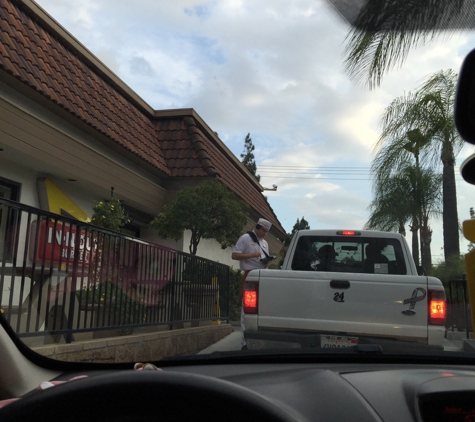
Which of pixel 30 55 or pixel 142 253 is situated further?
pixel 30 55

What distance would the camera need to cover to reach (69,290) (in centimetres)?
613

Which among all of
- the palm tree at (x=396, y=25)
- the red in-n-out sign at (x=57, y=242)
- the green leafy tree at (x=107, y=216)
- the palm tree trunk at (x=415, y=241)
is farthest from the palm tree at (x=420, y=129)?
the palm tree trunk at (x=415, y=241)

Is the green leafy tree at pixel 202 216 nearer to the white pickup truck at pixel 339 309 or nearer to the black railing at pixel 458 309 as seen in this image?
the black railing at pixel 458 309

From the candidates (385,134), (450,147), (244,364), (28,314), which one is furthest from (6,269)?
(450,147)

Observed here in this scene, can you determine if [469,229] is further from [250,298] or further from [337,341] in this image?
[250,298]

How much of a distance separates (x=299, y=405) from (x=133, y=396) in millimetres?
593

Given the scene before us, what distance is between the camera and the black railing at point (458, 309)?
627 centimetres

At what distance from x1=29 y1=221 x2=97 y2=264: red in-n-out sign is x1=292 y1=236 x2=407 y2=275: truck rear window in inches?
102

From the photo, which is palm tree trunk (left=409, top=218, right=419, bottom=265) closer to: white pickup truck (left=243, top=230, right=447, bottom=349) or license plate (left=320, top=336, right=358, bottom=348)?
white pickup truck (left=243, top=230, right=447, bottom=349)

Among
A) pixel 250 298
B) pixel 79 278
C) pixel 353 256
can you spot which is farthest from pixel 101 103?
pixel 250 298

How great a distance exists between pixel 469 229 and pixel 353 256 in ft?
18.1

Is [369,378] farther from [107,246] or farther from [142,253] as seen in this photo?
[142,253]

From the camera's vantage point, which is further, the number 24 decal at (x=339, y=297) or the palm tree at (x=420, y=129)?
the number 24 decal at (x=339, y=297)

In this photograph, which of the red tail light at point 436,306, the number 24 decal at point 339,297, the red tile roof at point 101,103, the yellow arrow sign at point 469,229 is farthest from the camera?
the red tile roof at point 101,103
